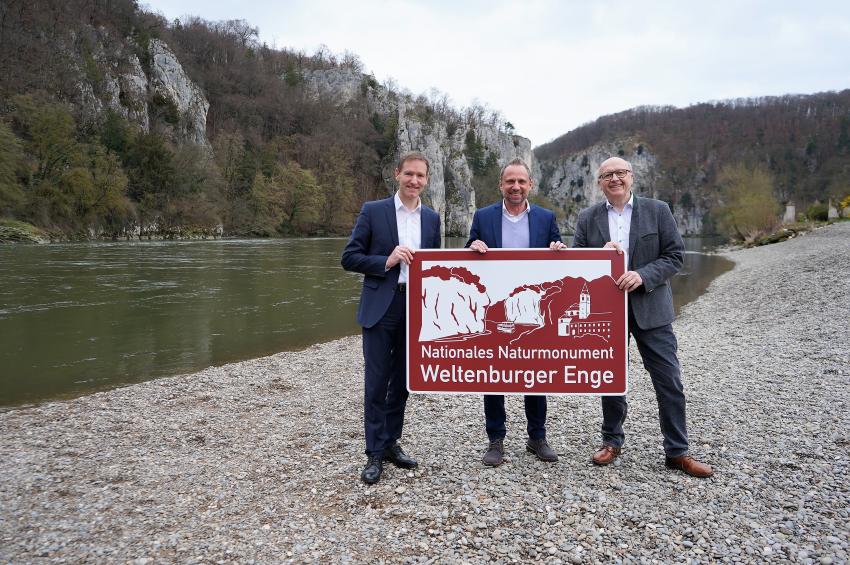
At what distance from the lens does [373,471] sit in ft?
13.3

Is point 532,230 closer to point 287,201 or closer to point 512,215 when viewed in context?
point 512,215

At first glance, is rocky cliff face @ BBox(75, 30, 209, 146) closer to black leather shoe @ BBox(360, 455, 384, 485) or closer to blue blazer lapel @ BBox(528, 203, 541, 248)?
black leather shoe @ BBox(360, 455, 384, 485)

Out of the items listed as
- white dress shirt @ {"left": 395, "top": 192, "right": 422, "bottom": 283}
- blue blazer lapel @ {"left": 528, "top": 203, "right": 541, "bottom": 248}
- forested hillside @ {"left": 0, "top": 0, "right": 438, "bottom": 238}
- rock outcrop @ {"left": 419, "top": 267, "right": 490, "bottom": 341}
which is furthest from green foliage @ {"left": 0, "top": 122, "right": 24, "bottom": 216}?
blue blazer lapel @ {"left": 528, "top": 203, "right": 541, "bottom": 248}

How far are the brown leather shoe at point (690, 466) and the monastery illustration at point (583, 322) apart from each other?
3.90 ft

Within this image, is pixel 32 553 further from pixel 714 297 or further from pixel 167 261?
pixel 167 261

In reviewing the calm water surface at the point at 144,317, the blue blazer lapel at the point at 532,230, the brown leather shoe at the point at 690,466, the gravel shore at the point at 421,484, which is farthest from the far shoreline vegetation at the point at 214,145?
the brown leather shoe at the point at 690,466

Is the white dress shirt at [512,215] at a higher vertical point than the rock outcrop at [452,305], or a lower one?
higher

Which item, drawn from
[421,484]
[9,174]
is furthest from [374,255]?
[9,174]

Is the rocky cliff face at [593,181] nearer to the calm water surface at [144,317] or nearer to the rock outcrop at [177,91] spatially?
the rock outcrop at [177,91]

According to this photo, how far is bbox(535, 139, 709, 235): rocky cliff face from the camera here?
16600 cm

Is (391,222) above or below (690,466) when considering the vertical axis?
above

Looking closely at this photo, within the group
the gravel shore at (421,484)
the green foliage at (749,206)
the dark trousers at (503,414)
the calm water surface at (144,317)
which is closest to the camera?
the gravel shore at (421,484)

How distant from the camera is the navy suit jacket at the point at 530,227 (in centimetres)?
407

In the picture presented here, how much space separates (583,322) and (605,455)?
4.02 feet
